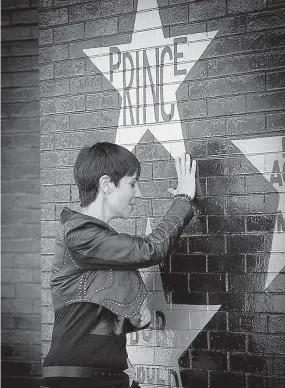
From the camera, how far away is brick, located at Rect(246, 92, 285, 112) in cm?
357

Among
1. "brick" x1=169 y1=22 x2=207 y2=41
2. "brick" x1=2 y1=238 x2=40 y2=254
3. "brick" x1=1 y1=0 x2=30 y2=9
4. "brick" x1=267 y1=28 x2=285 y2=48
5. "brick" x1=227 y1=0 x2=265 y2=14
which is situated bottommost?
"brick" x1=2 y1=238 x2=40 y2=254

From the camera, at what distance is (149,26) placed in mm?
3934

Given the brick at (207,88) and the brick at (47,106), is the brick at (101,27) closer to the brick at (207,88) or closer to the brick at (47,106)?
the brick at (47,106)

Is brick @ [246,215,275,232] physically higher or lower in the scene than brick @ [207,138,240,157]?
lower

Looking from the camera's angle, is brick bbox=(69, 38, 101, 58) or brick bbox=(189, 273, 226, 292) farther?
brick bbox=(69, 38, 101, 58)

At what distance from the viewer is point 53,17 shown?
13.7 ft

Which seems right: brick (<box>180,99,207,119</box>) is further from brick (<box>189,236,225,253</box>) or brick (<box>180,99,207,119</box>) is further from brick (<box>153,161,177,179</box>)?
brick (<box>189,236,225,253</box>)

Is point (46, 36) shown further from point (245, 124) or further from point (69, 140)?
point (245, 124)

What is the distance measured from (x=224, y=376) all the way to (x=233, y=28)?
1.93 meters

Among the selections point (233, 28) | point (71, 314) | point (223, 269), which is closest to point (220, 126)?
point (233, 28)

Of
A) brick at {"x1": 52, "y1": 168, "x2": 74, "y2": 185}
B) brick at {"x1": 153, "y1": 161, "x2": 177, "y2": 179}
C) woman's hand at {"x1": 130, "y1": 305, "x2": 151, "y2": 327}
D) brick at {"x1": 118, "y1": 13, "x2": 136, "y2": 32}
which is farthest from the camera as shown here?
brick at {"x1": 52, "y1": 168, "x2": 74, "y2": 185}

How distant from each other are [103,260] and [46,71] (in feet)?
5.42

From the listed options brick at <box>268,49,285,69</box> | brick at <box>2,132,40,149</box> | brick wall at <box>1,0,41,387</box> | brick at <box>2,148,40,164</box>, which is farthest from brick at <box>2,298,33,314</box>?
brick at <box>268,49,285,69</box>

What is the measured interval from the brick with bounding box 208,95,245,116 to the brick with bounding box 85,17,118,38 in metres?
0.78
